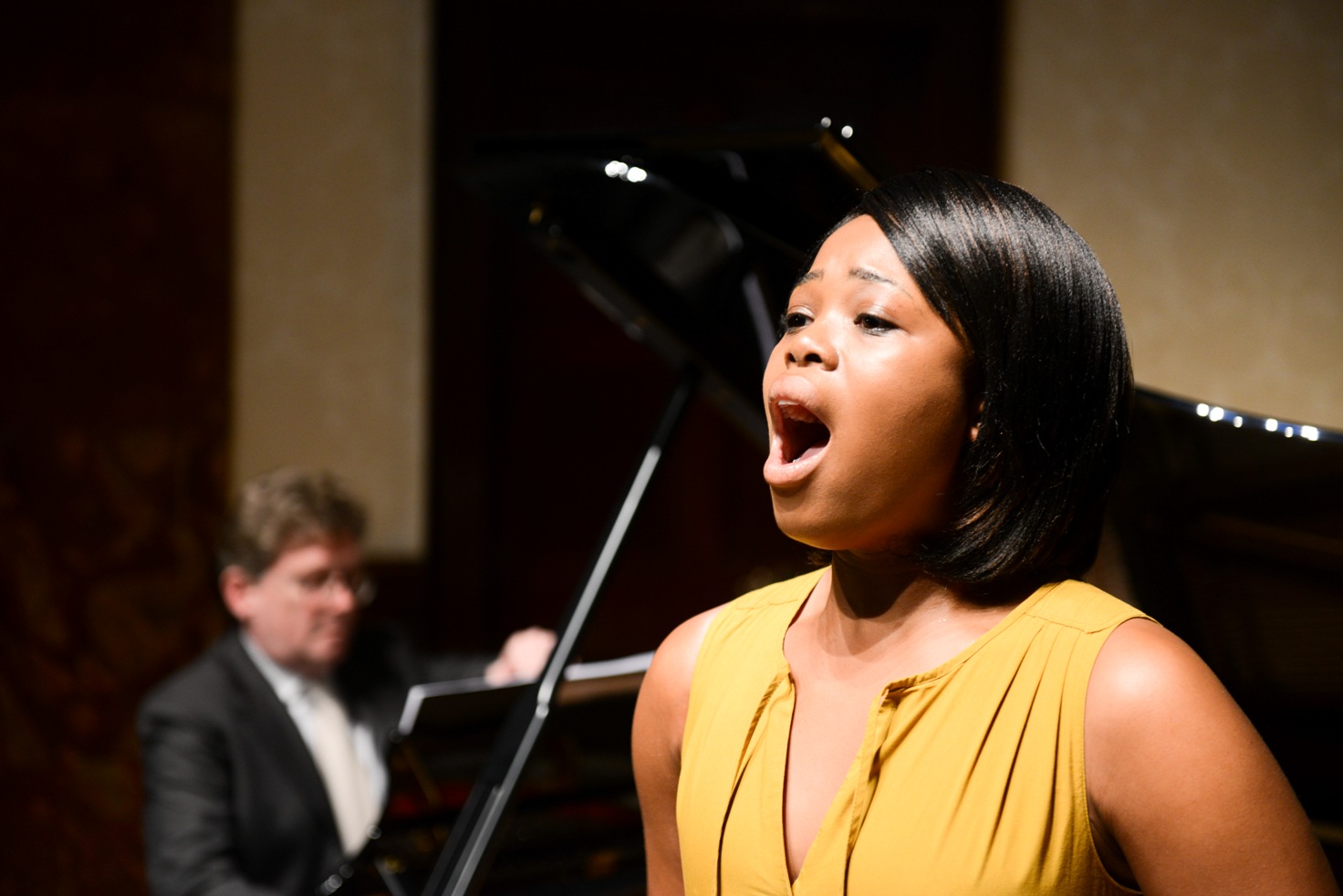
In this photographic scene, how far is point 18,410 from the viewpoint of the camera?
303 centimetres

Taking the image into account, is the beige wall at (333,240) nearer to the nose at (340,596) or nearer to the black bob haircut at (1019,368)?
the nose at (340,596)

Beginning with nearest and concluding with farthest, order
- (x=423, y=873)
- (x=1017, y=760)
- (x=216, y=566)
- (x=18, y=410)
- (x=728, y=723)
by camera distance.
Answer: (x=1017, y=760) < (x=728, y=723) < (x=423, y=873) < (x=216, y=566) < (x=18, y=410)

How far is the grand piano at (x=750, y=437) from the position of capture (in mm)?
1252

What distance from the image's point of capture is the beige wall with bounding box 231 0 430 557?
321 centimetres

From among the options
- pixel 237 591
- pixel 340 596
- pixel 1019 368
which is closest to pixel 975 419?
pixel 1019 368

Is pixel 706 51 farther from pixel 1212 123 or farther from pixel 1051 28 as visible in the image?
pixel 1212 123

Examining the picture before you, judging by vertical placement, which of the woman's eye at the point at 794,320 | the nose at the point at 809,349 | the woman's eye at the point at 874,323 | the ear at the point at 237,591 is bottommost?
the ear at the point at 237,591

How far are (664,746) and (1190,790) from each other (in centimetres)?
37

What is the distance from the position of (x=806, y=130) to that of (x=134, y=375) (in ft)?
8.41

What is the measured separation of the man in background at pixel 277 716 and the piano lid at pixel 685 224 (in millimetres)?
Answer: 755

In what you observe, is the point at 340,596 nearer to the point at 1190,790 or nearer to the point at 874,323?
the point at 874,323

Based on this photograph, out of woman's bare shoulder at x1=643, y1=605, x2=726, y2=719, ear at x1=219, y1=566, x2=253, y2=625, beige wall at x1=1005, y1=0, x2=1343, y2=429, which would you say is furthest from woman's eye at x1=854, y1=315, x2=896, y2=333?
beige wall at x1=1005, y1=0, x2=1343, y2=429

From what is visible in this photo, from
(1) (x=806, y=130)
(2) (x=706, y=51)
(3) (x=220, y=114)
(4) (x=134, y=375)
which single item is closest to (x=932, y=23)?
(2) (x=706, y=51)

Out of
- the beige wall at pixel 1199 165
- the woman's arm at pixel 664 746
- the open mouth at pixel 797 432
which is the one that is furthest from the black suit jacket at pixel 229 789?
the beige wall at pixel 1199 165
